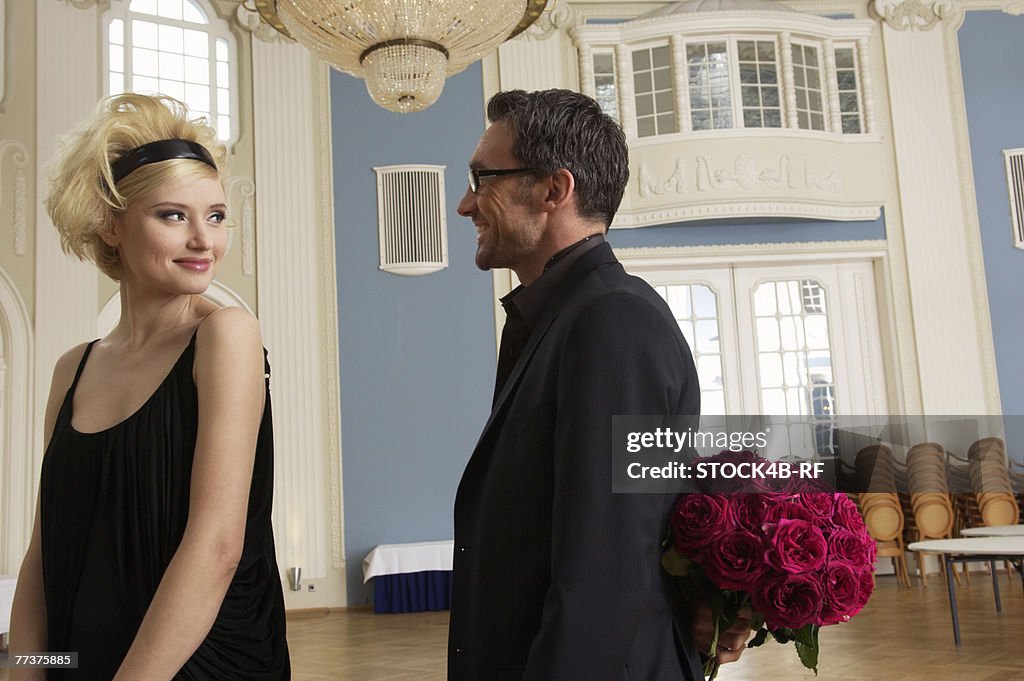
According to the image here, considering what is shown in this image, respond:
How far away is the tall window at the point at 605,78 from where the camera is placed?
10.2 metres

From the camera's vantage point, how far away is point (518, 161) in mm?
1651

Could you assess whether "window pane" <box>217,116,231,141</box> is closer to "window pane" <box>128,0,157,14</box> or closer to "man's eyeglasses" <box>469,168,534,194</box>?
"window pane" <box>128,0,157,14</box>

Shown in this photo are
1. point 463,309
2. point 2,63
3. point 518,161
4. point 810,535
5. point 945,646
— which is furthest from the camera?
point 463,309

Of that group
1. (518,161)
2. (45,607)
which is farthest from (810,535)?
(45,607)

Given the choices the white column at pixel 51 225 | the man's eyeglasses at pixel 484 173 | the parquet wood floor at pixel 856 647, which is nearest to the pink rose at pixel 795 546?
the man's eyeglasses at pixel 484 173

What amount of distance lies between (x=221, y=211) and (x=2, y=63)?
28.5 feet

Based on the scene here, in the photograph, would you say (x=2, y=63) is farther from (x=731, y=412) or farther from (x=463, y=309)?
(x=731, y=412)

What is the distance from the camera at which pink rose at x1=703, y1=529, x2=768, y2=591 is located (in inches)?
52.4

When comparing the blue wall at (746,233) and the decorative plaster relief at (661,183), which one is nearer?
the decorative plaster relief at (661,183)

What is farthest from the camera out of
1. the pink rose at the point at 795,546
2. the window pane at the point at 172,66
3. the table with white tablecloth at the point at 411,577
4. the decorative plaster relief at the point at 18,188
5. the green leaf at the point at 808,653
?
the window pane at the point at 172,66

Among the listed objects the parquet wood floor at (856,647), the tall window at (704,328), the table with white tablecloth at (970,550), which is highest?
the tall window at (704,328)

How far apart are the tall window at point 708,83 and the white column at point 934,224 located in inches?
72.2

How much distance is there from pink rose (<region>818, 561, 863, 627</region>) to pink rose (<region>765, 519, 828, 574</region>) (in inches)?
1.3

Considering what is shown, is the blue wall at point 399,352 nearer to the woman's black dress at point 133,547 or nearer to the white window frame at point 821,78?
the white window frame at point 821,78
